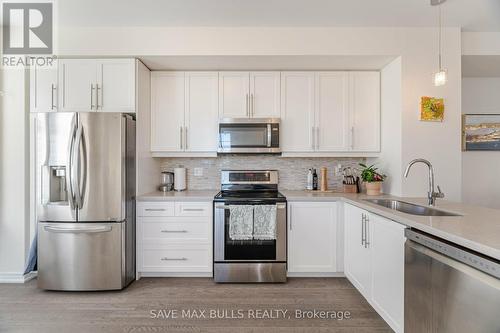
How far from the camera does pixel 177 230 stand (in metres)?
2.75

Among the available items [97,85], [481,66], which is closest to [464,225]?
[481,66]

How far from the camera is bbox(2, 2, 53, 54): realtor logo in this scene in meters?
2.39

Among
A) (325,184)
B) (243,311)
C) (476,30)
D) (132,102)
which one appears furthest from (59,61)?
(476,30)

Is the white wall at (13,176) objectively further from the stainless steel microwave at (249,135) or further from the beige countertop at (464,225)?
the beige countertop at (464,225)

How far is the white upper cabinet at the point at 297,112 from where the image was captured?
10.0 feet

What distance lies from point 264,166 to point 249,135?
0.56 meters

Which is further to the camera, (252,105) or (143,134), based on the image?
(252,105)

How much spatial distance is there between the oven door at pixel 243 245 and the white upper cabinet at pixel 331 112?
3.29 feet

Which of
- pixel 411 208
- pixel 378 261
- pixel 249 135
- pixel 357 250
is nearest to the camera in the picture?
pixel 378 261

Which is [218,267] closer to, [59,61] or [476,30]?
[59,61]

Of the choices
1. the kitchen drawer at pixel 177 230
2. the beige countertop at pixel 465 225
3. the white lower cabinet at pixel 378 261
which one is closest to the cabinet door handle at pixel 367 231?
the white lower cabinet at pixel 378 261

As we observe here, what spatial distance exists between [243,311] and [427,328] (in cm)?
134

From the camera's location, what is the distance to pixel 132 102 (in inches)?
107

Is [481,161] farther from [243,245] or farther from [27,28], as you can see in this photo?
[27,28]
